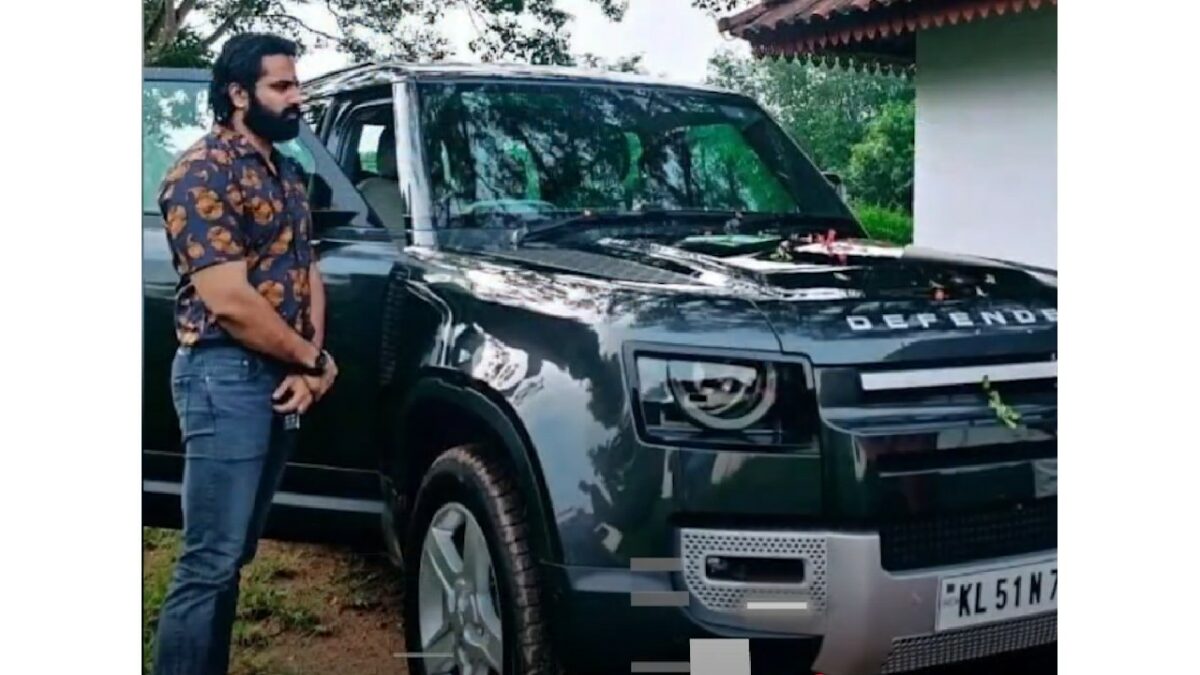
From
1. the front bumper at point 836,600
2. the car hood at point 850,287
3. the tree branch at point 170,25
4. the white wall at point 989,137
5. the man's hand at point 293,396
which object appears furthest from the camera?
the white wall at point 989,137

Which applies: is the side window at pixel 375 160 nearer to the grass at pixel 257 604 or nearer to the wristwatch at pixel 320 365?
the wristwatch at pixel 320 365

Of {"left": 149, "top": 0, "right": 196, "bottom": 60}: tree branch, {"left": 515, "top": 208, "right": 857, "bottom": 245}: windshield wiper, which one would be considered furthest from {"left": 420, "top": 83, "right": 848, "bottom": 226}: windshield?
{"left": 149, "top": 0, "right": 196, "bottom": 60}: tree branch

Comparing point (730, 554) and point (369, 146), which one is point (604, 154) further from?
point (730, 554)

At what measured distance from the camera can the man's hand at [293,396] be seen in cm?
247

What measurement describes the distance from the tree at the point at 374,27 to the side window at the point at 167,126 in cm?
7

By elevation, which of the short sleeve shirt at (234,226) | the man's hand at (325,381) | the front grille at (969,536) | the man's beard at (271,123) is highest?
the man's beard at (271,123)

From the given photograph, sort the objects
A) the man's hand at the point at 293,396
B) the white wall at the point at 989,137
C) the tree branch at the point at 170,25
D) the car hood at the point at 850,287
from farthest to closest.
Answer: the white wall at the point at 989,137
the tree branch at the point at 170,25
the man's hand at the point at 293,396
the car hood at the point at 850,287

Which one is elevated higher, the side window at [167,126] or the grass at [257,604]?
the side window at [167,126]

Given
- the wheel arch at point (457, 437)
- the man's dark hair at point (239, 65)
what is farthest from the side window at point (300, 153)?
the wheel arch at point (457, 437)

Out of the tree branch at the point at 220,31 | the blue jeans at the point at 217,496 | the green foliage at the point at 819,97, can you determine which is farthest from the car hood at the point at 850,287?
the tree branch at the point at 220,31

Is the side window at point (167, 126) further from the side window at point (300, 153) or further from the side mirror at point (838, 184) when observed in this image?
the side mirror at point (838, 184)

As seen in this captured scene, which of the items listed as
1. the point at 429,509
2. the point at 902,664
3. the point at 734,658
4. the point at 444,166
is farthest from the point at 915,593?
the point at 444,166

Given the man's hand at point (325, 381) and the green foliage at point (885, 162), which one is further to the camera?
the green foliage at point (885, 162)
